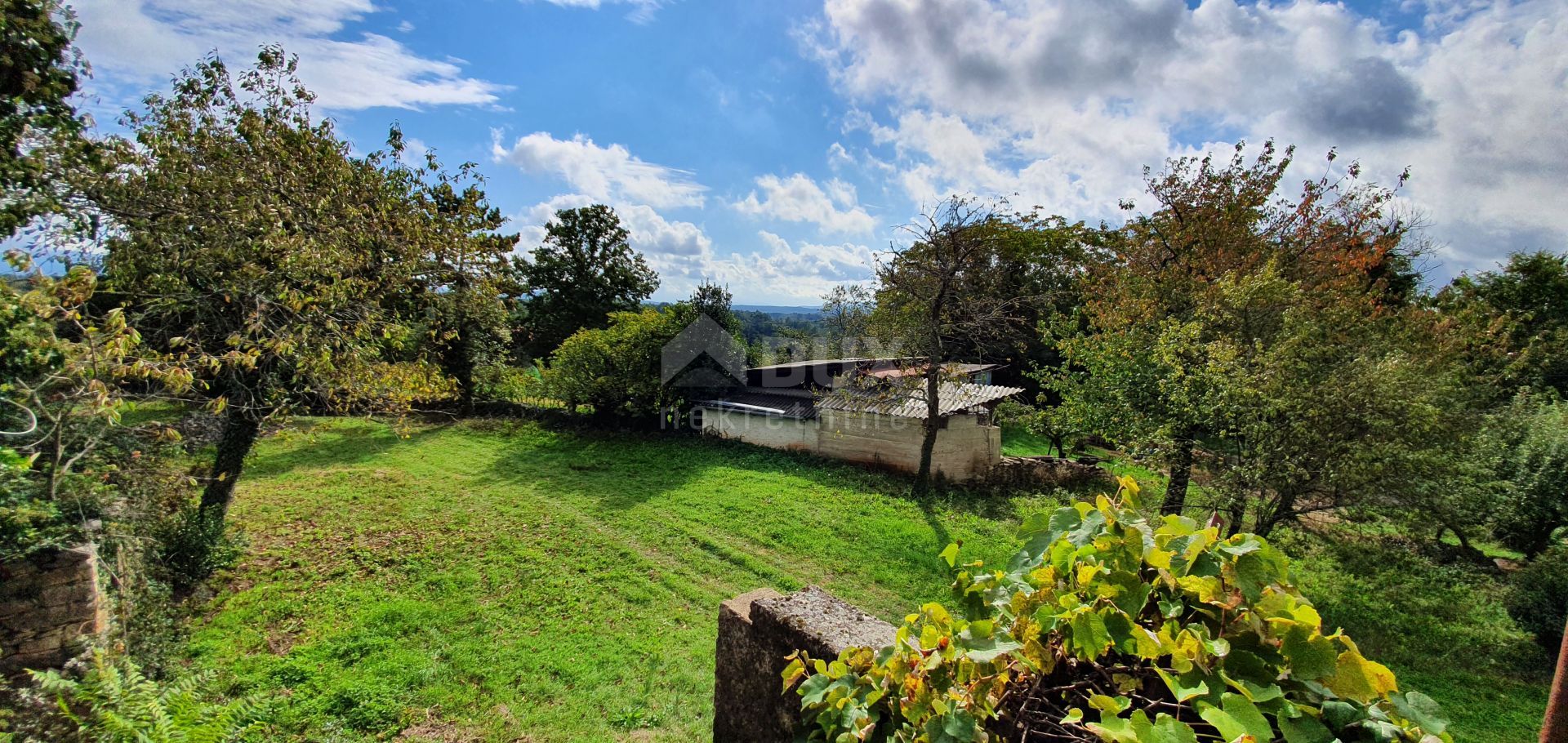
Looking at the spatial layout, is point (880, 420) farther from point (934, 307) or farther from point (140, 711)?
point (140, 711)

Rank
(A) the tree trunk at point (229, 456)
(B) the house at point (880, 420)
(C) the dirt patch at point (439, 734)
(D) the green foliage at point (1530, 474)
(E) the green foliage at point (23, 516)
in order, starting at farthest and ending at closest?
(B) the house at point (880, 420) < (D) the green foliage at point (1530, 474) < (A) the tree trunk at point (229, 456) < (C) the dirt patch at point (439, 734) < (E) the green foliage at point (23, 516)

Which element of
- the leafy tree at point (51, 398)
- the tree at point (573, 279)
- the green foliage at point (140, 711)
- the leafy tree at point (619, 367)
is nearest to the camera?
the green foliage at point (140, 711)

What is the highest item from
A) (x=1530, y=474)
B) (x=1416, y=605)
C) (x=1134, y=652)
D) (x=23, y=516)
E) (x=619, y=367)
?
(x=1134, y=652)

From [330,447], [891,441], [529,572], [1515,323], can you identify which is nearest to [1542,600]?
[891,441]

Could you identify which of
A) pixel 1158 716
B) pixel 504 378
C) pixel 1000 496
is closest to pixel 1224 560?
pixel 1158 716

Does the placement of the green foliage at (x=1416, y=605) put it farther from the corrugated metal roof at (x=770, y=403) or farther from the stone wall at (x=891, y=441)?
the corrugated metal roof at (x=770, y=403)

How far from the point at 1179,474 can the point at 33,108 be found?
11.9 meters

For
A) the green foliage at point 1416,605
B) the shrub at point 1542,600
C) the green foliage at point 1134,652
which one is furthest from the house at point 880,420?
the green foliage at point 1134,652

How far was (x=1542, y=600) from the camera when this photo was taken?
6.18 meters

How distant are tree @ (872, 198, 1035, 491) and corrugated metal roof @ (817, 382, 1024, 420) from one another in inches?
15.5

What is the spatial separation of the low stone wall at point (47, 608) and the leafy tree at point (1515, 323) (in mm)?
16054

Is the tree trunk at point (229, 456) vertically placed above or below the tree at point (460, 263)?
A: below

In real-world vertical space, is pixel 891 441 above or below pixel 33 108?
below

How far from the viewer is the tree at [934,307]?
10188 mm
